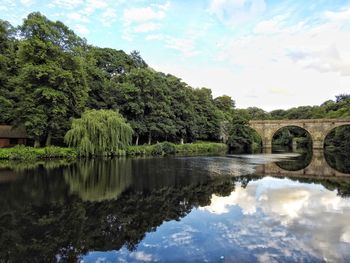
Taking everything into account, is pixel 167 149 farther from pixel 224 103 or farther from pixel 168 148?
pixel 224 103

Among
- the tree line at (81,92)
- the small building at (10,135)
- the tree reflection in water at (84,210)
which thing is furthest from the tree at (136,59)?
the tree reflection in water at (84,210)

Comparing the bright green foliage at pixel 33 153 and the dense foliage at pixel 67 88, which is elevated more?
the dense foliage at pixel 67 88

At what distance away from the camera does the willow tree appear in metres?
25.0

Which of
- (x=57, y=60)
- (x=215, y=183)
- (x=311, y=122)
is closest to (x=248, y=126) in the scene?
(x=311, y=122)

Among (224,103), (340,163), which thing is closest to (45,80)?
(340,163)

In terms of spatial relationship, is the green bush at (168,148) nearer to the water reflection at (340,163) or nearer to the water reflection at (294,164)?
the water reflection at (294,164)

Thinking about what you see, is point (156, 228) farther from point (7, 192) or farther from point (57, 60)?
point (57, 60)

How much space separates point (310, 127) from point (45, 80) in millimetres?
42986

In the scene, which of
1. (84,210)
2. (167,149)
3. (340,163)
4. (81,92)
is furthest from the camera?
(167,149)

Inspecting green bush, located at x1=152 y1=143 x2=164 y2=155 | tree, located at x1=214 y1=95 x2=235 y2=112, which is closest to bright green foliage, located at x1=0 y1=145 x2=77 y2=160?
green bush, located at x1=152 y1=143 x2=164 y2=155

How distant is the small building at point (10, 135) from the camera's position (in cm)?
2748

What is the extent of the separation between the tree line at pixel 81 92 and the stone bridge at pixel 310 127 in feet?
12.3

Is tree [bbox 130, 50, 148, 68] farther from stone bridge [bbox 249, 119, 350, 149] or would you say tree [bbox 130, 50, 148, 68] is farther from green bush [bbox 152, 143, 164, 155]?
stone bridge [bbox 249, 119, 350, 149]

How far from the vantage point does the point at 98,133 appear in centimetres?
2588
